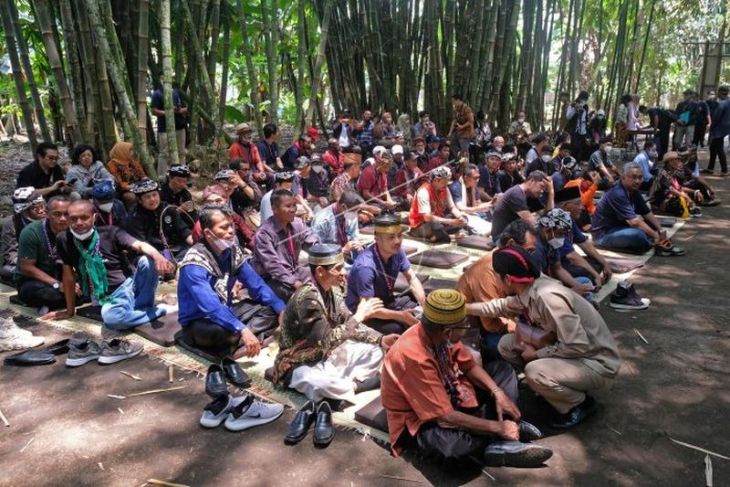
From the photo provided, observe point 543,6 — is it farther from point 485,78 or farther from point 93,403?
point 93,403

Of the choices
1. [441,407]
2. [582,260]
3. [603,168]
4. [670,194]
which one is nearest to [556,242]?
[582,260]

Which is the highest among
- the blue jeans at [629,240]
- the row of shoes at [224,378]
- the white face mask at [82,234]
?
the white face mask at [82,234]

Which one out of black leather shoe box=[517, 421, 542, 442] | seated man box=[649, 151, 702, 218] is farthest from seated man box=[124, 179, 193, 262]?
seated man box=[649, 151, 702, 218]

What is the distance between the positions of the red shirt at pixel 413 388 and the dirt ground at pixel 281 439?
7.9 inches

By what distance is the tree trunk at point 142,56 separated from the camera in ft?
A: 17.0

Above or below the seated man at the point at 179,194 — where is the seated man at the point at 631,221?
below

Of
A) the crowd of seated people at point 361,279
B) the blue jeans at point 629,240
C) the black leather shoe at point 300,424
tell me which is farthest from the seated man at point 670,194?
the black leather shoe at point 300,424

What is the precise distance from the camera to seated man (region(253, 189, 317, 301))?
4.05 meters

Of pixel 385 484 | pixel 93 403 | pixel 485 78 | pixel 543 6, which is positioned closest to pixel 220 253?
pixel 93 403

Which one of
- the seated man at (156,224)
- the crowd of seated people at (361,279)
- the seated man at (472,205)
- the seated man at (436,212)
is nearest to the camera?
the crowd of seated people at (361,279)

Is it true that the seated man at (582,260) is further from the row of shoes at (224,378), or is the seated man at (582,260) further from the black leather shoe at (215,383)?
the black leather shoe at (215,383)

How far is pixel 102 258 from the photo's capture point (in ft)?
13.4

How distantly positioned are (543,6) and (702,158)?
4501mm

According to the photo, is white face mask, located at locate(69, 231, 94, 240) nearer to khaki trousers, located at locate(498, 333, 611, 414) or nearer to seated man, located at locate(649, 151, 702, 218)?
khaki trousers, located at locate(498, 333, 611, 414)
